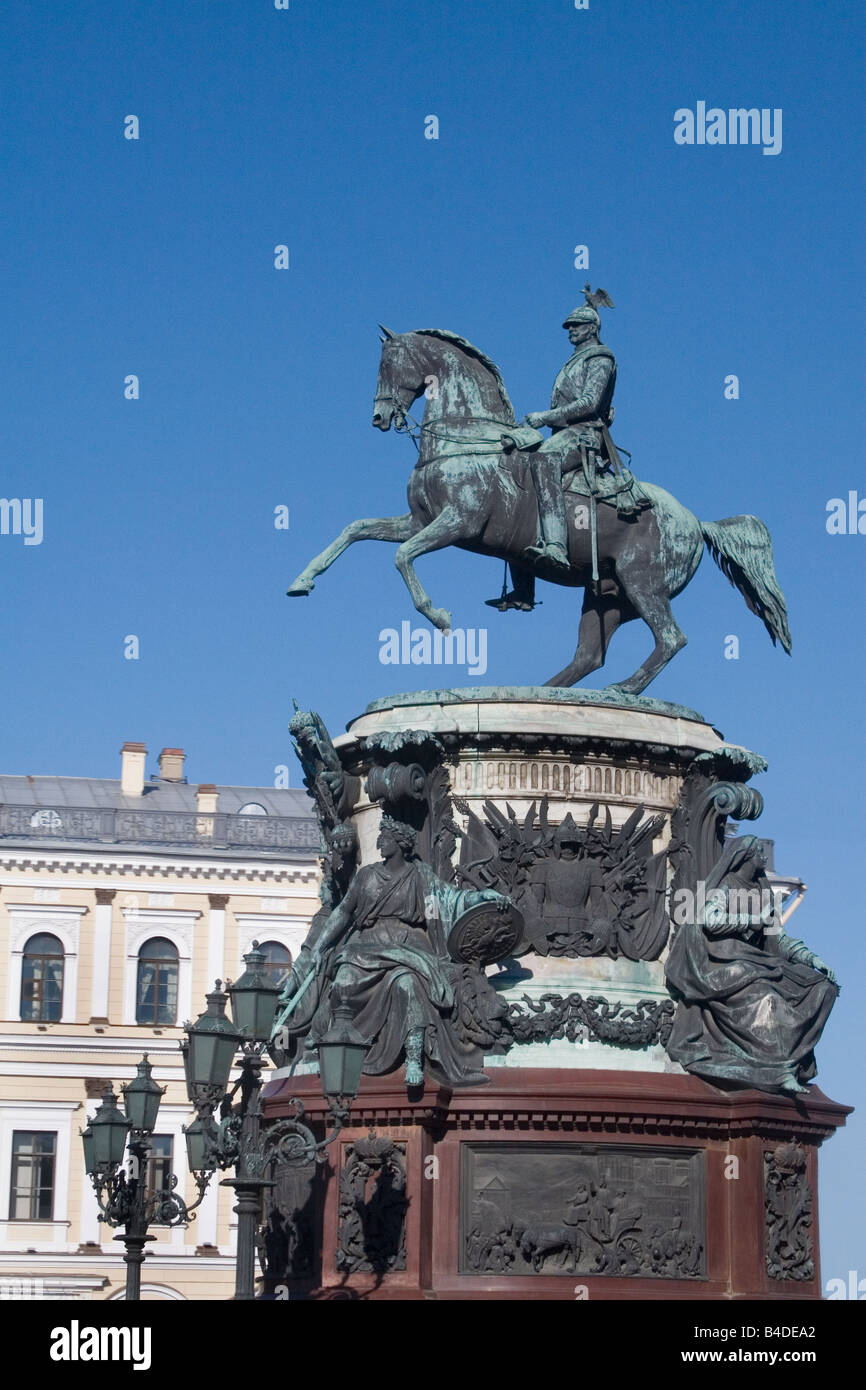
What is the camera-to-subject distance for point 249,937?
64000 mm

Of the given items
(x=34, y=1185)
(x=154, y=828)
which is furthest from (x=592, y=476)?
(x=154, y=828)

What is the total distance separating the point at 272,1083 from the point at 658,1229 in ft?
13.6

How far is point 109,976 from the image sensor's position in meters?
63.0

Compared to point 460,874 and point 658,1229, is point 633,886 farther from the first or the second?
point 658,1229

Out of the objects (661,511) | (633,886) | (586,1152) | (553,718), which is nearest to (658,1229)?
(586,1152)

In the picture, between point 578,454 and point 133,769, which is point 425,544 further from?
point 133,769

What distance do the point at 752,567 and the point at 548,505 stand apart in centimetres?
238

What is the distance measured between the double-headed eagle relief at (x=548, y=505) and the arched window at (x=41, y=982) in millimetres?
39621

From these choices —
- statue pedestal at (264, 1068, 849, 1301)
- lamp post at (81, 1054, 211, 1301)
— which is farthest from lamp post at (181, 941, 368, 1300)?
lamp post at (81, 1054, 211, 1301)

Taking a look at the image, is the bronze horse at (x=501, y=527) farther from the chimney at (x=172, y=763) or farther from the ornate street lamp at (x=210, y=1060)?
the chimney at (x=172, y=763)

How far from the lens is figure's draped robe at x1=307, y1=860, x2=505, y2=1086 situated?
70.5 ft

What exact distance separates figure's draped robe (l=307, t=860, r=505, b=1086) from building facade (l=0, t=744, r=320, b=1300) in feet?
127

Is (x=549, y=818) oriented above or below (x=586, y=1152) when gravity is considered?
above
